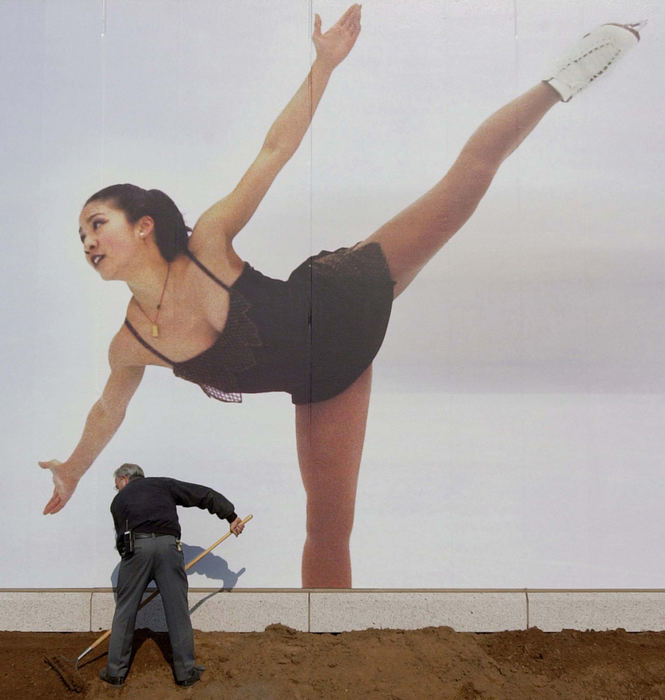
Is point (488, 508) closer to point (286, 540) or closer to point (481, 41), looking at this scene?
point (286, 540)

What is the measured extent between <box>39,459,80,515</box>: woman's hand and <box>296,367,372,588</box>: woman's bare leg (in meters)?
1.76

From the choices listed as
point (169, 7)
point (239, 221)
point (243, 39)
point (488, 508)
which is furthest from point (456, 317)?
point (169, 7)

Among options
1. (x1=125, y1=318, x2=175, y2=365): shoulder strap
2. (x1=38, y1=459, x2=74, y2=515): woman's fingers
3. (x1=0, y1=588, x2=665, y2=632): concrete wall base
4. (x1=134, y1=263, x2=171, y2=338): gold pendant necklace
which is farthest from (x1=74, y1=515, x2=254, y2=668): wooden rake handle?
(x1=134, y1=263, x2=171, y2=338): gold pendant necklace

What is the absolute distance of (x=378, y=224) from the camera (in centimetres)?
573

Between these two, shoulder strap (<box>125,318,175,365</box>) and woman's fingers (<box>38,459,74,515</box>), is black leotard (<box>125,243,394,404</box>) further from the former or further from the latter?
woman's fingers (<box>38,459,74,515</box>)

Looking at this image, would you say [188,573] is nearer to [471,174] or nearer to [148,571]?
[148,571]

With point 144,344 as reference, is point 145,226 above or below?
above

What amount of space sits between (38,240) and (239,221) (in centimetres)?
159

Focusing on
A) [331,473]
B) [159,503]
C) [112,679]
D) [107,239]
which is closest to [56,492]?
[159,503]

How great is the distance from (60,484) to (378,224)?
10.3 ft

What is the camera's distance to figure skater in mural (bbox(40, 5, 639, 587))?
5.71 m

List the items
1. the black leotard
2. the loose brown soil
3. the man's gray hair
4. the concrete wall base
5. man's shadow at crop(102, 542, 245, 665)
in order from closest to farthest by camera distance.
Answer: the loose brown soil < the man's gray hair < man's shadow at crop(102, 542, 245, 665) < the concrete wall base < the black leotard

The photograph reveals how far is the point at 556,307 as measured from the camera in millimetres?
5734

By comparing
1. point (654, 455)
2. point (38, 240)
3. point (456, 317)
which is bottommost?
point (654, 455)
